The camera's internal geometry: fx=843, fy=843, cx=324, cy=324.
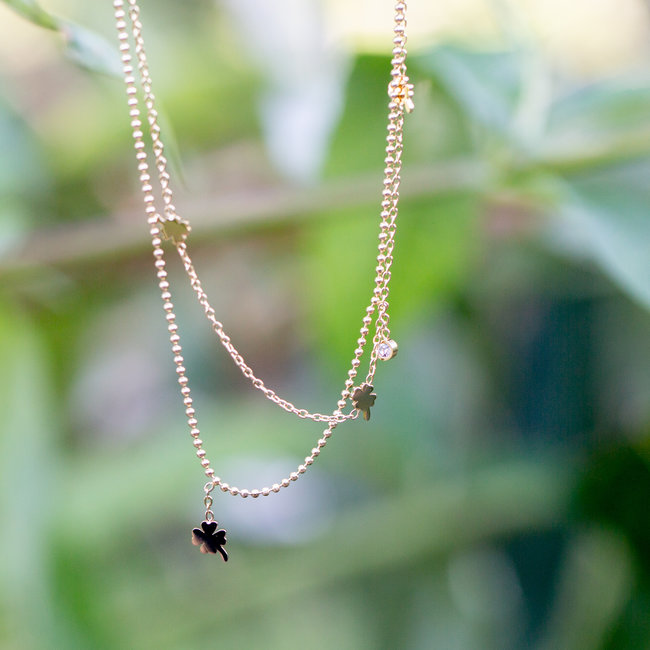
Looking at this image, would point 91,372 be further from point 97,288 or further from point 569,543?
point 569,543

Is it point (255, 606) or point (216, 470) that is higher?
point (216, 470)

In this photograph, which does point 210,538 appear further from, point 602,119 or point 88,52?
point 602,119

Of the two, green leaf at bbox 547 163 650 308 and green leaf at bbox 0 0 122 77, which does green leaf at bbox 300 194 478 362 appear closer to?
green leaf at bbox 547 163 650 308

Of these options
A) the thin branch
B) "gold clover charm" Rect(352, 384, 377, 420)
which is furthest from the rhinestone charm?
the thin branch

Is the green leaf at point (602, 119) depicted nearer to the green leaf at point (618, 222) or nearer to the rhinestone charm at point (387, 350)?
the green leaf at point (618, 222)

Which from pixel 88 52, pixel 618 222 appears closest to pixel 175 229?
pixel 88 52

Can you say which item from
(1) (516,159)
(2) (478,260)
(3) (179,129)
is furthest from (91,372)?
(1) (516,159)
